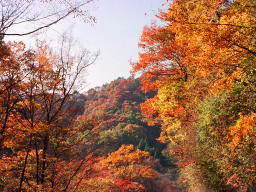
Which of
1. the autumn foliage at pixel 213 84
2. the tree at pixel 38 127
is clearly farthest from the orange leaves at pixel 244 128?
the tree at pixel 38 127

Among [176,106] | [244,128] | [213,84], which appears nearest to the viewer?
[244,128]

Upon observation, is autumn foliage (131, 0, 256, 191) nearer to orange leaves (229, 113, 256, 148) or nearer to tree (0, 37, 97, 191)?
orange leaves (229, 113, 256, 148)

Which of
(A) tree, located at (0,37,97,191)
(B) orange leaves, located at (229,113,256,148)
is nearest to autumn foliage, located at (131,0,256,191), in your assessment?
(B) orange leaves, located at (229,113,256,148)

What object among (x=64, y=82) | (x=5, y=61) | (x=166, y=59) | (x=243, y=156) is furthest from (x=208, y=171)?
(x=5, y=61)

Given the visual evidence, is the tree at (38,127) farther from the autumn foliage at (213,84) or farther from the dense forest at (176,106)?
the autumn foliage at (213,84)

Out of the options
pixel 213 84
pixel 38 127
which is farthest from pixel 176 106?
pixel 38 127

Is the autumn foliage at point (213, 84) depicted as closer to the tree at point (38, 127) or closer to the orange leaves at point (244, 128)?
the orange leaves at point (244, 128)

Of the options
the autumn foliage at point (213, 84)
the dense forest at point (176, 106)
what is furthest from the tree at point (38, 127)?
the autumn foliage at point (213, 84)

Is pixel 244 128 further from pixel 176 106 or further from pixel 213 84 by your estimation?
pixel 176 106

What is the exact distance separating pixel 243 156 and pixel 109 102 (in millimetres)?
44419

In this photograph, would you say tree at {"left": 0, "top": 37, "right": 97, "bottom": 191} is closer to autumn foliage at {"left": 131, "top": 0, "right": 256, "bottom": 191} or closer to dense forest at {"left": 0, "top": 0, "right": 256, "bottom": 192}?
dense forest at {"left": 0, "top": 0, "right": 256, "bottom": 192}

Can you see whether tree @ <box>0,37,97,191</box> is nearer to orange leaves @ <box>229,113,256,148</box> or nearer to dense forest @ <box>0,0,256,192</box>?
dense forest @ <box>0,0,256,192</box>

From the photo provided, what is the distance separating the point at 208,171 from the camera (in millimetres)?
7199

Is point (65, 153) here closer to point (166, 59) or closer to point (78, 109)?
point (78, 109)
